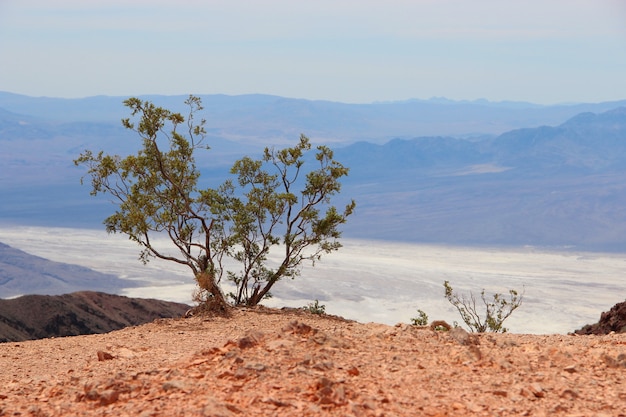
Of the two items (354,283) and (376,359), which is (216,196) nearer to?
(376,359)

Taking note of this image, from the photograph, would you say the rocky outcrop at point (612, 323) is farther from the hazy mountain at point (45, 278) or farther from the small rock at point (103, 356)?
the hazy mountain at point (45, 278)

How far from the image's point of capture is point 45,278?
116750mm

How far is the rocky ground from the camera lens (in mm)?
A: 6754

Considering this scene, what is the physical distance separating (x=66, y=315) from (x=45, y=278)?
286 ft

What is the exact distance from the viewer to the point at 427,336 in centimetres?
938

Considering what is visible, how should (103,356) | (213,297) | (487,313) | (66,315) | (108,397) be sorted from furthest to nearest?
1. (66,315)
2. (487,313)
3. (213,297)
4. (103,356)
5. (108,397)

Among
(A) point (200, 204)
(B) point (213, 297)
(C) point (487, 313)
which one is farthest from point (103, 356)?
(C) point (487, 313)

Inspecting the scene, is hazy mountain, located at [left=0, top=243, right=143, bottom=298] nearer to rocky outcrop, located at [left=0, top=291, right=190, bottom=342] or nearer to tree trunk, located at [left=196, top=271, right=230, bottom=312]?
rocky outcrop, located at [left=0, top=291, right=190, bottom=342]

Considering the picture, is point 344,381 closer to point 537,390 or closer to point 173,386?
point 173,386

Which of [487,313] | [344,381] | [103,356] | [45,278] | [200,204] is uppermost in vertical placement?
[200,204]

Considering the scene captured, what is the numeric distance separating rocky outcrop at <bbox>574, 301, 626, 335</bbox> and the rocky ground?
25.5ft

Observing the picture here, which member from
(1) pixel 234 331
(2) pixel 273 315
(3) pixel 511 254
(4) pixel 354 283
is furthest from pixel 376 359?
(3) pixel 511 254

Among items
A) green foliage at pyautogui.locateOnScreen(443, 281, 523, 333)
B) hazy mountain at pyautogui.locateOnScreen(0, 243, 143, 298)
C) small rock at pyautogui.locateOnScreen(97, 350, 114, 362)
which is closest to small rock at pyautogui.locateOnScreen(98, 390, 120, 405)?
small rock at pyautogui.locateOnScreen(97, 350, 114, 362)

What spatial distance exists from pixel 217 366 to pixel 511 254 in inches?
5576
